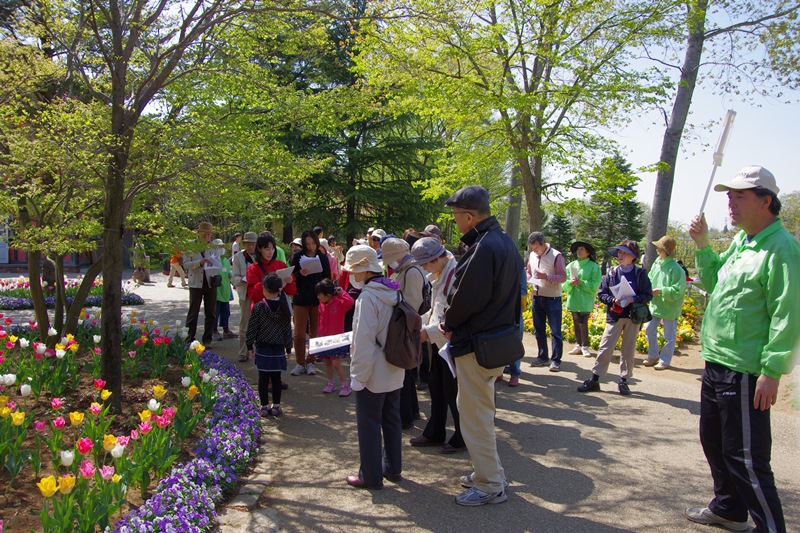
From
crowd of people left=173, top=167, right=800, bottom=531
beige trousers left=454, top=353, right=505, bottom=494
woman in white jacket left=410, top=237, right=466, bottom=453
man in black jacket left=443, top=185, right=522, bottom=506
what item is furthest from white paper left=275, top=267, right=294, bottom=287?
beige trousers left=454, top=353, right=505, bottom=494

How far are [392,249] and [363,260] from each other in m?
0.74

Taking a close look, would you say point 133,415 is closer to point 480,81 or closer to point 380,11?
point 380,11

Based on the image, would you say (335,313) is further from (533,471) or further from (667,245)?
(667,245)

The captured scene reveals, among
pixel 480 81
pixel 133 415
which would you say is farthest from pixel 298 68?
pixel 133 415

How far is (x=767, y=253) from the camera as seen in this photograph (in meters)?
3.27

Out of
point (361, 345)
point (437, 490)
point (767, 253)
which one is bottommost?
point (437, 490)

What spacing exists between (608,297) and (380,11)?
414 cm

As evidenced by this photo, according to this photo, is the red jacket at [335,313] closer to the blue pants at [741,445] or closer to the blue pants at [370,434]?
the blue pants at [370,434]

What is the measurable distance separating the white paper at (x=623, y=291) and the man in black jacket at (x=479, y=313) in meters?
3.24

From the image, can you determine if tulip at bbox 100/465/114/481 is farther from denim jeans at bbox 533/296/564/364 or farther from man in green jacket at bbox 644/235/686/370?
man in green jacket at bbox 644/235/686/370

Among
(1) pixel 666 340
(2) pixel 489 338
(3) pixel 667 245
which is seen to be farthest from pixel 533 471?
(1) pixel 666 340

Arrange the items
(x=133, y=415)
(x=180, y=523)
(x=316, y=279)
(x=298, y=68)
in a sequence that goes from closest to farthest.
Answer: (x=180, y=523), (x=133, y=415), (x=316, y=279), (x=298, y=68)

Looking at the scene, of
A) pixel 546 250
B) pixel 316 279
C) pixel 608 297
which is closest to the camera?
pixel 608 297

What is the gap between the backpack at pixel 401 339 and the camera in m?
4.07
